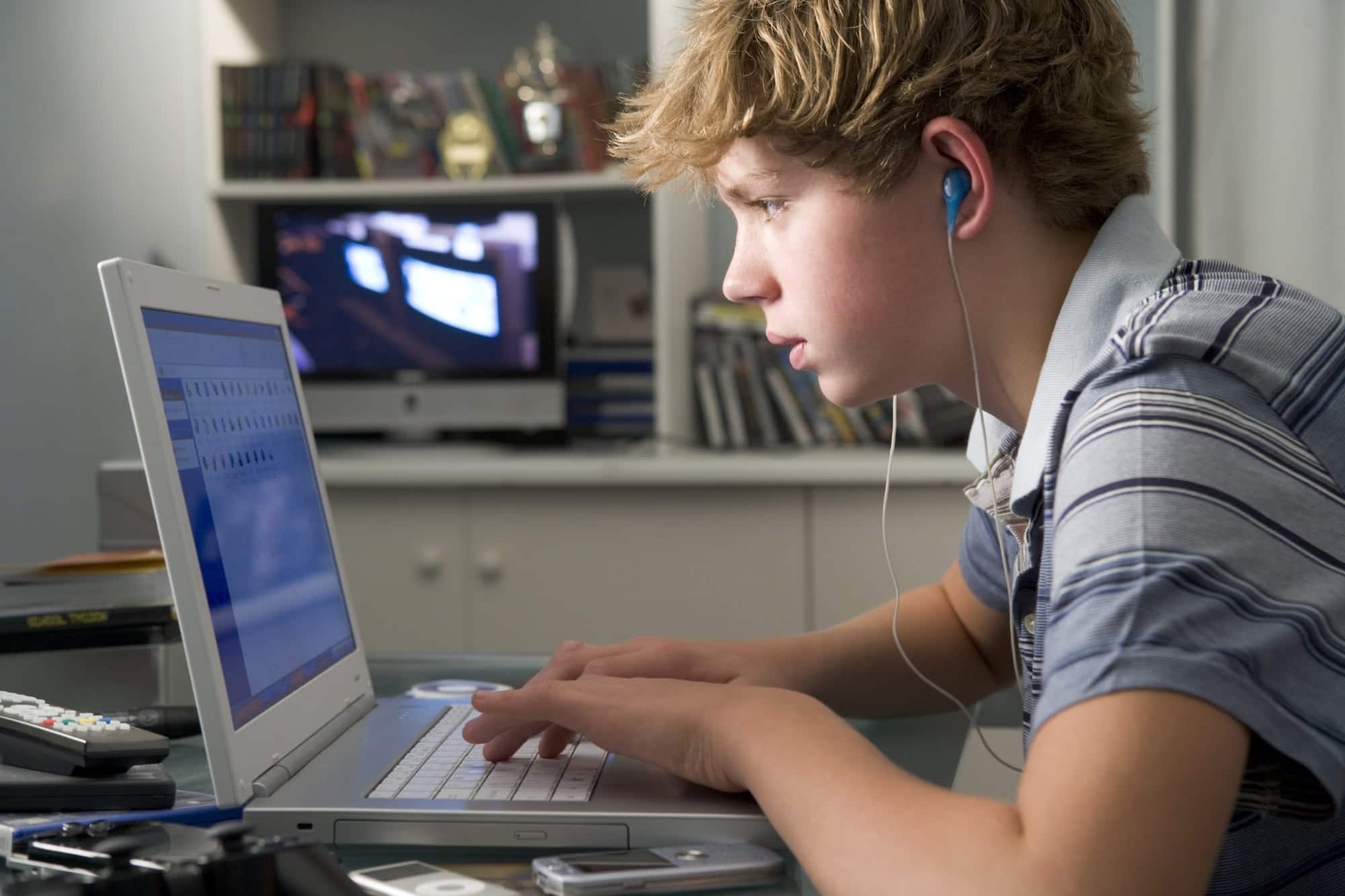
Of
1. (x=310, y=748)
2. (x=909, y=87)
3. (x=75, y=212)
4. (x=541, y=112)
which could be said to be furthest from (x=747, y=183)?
(x=75, y=212)

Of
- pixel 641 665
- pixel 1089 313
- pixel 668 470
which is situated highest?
pixel 1089 313

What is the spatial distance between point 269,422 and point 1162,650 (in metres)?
0.57

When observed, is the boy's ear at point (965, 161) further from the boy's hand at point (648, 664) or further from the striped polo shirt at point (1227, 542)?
the boy's hand at point (648, 664)

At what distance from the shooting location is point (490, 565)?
7.42 feet

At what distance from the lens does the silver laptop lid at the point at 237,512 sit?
2.14ft

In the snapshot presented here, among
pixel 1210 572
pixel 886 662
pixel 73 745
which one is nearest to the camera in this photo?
pixel 1210 572

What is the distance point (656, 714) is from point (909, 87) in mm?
389

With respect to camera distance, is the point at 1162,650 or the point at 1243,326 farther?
the point at 1243,326

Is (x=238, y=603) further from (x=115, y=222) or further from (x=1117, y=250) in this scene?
(x=115, y=222)

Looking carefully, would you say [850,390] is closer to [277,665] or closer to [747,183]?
[747,183]

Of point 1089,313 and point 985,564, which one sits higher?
point 1089,313

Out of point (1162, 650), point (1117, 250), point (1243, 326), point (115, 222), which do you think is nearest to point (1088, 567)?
point (1162, 650)

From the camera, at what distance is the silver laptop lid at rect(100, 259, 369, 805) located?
652 mm

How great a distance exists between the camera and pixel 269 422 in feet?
2.75
